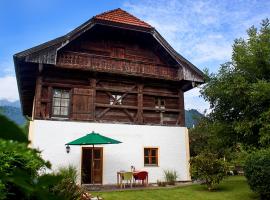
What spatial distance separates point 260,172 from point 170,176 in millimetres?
7275

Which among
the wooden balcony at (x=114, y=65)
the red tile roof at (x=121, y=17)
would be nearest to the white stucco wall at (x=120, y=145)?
the wooden balcony at (x=114, y=65)

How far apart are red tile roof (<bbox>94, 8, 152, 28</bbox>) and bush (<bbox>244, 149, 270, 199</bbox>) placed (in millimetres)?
9691

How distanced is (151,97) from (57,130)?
5.72 metres

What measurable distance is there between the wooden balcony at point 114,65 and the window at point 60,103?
1.44 m

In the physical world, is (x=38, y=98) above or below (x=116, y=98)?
below

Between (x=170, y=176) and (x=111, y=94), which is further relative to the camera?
(x=111, y=94)

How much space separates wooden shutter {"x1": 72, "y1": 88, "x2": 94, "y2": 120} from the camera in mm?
17562

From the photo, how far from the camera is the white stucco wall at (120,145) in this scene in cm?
1664

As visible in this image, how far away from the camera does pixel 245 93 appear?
15789mm

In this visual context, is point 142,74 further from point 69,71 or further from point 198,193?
point 198,193

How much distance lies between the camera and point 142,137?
1877cm

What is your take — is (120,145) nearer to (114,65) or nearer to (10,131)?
(114,65)

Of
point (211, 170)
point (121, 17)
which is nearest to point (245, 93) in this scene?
point (211, 170)

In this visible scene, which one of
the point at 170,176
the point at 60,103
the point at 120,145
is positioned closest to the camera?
the point at 60,103
